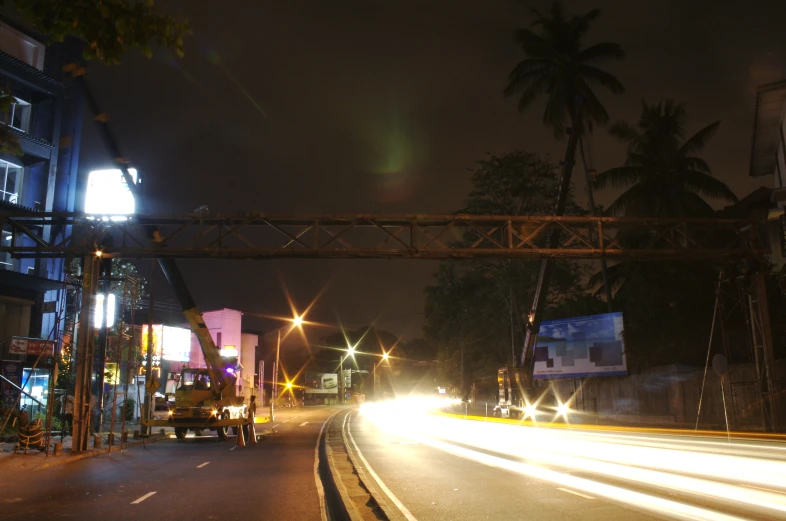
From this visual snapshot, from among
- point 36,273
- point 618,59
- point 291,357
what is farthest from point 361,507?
point 291,357

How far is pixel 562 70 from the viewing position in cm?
3834

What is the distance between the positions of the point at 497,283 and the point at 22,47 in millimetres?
34072

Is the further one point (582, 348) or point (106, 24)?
point (582, 348)

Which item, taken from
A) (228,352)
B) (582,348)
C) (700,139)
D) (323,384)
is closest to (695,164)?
(700,139)

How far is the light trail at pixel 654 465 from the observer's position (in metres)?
10.2

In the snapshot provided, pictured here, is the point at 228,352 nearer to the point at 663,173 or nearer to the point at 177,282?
the point at 177,282

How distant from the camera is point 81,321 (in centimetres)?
2286

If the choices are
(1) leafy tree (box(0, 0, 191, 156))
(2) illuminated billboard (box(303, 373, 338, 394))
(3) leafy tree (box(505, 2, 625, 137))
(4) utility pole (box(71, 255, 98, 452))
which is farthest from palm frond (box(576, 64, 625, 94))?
(2) illuminated billboard (box(303, 373, 338, 394))

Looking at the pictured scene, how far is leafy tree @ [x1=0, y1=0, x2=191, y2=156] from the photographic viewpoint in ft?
21.9

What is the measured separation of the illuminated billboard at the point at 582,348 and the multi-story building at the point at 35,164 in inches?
1076

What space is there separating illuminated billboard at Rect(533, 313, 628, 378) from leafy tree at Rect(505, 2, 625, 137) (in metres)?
12.3

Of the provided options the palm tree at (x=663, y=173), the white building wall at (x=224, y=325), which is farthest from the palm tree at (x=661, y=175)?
the white building wall at (x=224, y=325)

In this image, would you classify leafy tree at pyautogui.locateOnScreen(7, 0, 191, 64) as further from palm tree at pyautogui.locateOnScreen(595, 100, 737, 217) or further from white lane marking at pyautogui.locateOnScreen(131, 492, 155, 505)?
palm tree at pyautogui.locateOnScreen(595, 100, 737, 217)

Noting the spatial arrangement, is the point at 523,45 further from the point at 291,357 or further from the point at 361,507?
the point at 291,357
